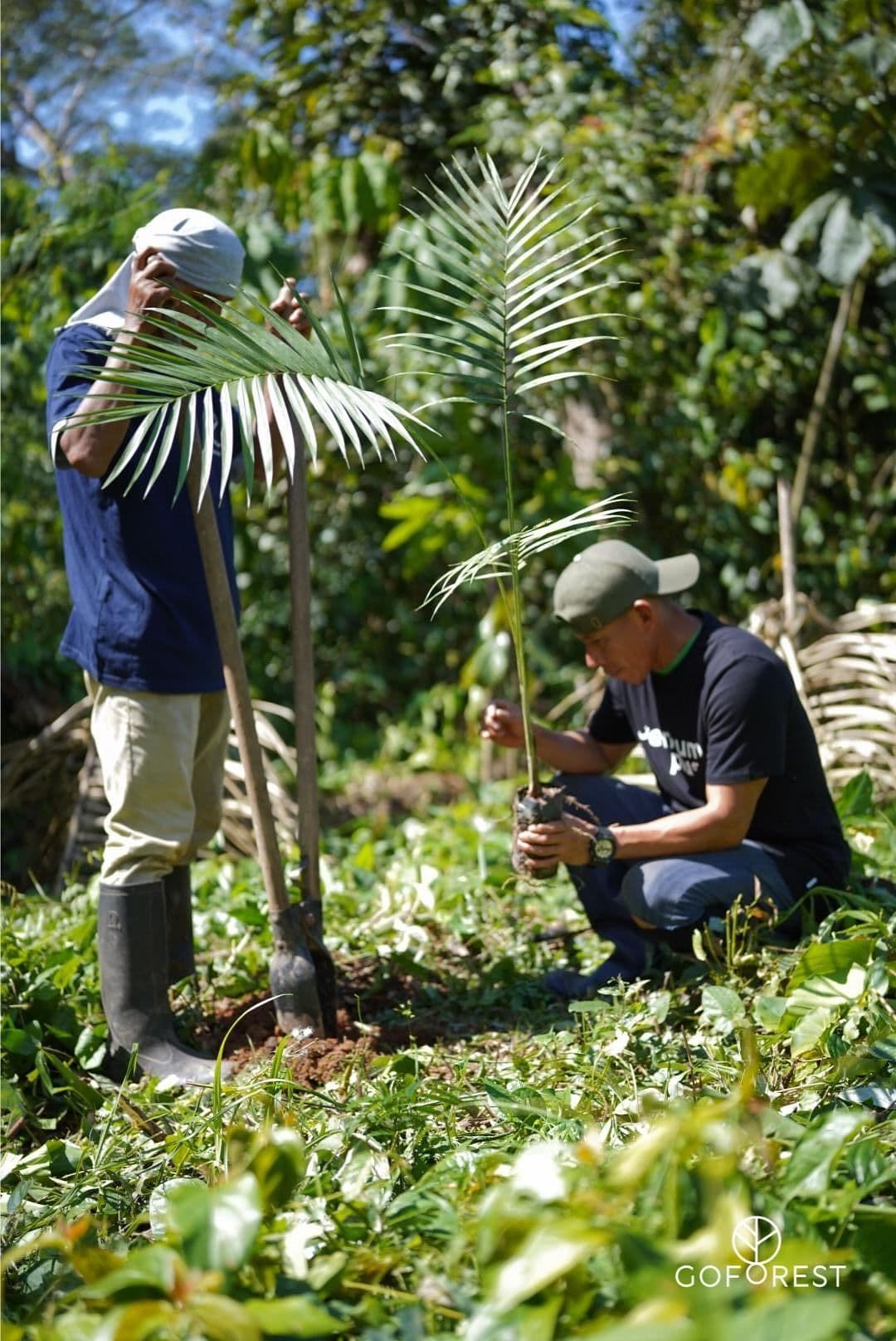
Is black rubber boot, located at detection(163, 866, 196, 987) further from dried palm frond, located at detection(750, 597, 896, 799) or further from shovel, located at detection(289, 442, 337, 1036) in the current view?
dried palm frond, located at detection(750, 597, 896, 799)

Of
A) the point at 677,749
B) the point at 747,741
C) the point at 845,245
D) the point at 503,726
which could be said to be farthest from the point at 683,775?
the point at 845,245

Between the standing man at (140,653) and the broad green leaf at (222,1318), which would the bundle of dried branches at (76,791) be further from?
the broad green leaf at (222,1318)

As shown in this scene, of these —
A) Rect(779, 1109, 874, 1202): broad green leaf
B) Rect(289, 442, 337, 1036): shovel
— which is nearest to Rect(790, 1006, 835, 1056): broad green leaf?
Rect(779, 1109, 874, 1202): broad green leaf

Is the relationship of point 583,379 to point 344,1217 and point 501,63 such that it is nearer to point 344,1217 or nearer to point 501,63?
point 501,63

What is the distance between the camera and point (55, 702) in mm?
4535

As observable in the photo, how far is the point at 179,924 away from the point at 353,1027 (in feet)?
1.58

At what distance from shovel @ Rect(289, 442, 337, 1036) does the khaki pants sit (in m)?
0.23

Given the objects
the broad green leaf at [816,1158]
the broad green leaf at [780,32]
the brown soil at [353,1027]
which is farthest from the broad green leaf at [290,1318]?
the broad green leaf at [780,32]

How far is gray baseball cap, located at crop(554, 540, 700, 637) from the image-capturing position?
2.57m

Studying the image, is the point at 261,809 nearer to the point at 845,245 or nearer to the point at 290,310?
the point at 290,310

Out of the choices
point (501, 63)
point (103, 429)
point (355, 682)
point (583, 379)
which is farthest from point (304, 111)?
point (103, 429)

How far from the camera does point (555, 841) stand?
2.48 m

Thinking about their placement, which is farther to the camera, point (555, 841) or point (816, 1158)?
point (555, 841)

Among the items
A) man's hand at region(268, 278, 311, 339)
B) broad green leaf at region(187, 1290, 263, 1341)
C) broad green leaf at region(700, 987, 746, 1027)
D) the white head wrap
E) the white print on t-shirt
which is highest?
the white head wrap
